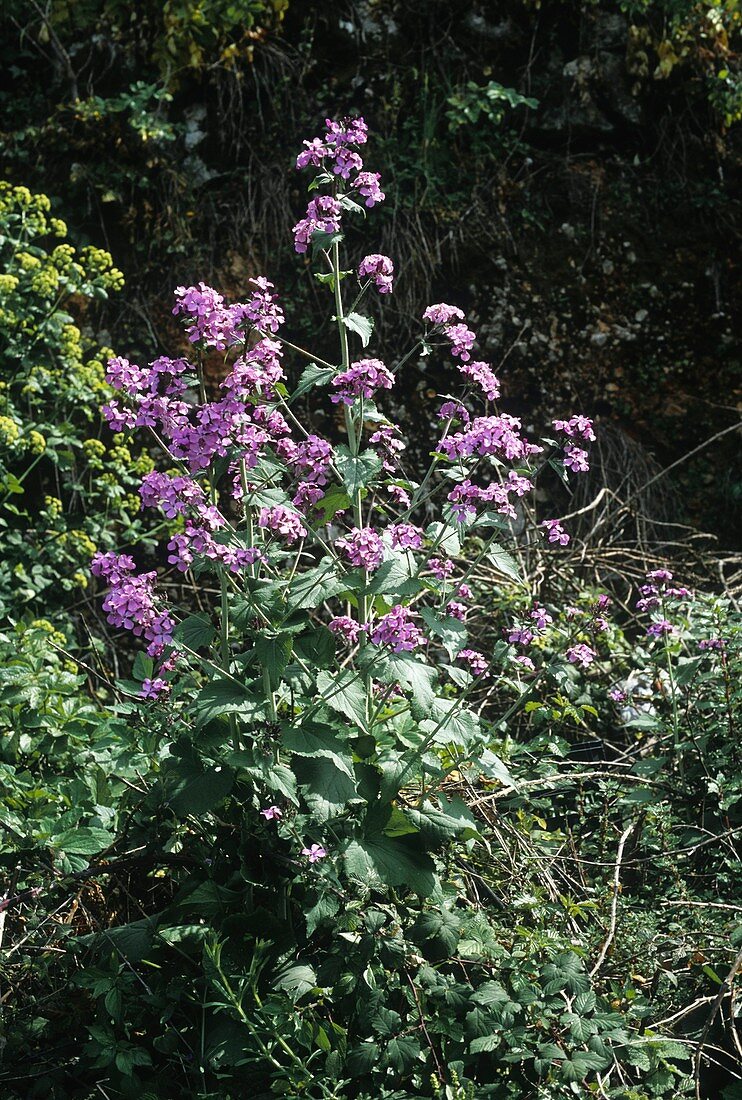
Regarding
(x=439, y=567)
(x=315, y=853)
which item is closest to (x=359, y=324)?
(x=439, y=567)

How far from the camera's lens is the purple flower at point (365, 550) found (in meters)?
1.94

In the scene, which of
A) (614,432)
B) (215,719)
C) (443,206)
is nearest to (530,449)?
(215,719)

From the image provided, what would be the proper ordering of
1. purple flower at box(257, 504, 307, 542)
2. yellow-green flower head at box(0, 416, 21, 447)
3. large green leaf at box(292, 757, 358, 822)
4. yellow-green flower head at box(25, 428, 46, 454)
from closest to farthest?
1. large green leaf at box(292, 757, 358, 822)
2. purple flower at box(257, 504, 307, 542)
3. yellow-green flower head at box(0, 416, 21, 447)
4. yellow-green flower head at box(25, 428, 46, 454)

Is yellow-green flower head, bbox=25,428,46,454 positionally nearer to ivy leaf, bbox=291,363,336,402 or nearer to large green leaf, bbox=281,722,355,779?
ivy leaf, bbox=291,363,336,402

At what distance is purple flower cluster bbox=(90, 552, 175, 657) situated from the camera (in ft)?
6.41

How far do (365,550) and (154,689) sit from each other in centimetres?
58

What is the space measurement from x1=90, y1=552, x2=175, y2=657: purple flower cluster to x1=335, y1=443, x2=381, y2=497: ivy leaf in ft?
1.34

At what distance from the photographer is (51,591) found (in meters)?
4.14

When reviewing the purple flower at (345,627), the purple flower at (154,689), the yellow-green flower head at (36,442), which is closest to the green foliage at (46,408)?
the yellow-green flower head at (36,442)

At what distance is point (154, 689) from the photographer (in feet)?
7.22

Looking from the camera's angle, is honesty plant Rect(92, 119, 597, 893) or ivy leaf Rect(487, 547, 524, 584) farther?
ivy leaf Rect(487, 547, 524, 584)

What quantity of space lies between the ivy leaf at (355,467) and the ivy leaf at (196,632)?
383 millimetres

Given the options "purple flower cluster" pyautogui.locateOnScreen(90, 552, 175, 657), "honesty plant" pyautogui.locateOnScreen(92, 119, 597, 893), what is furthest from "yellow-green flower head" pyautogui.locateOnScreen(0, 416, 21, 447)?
"purple flower cluster" pyautogui.locateOnScreen(90, 552, 175, 657)

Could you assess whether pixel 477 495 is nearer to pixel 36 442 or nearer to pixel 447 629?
pixel 447 629
